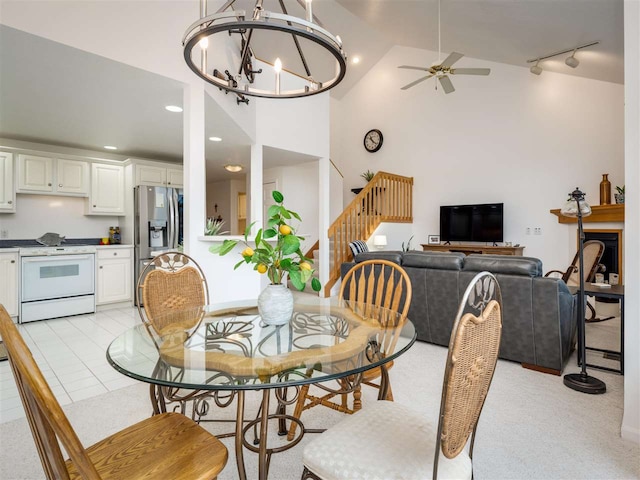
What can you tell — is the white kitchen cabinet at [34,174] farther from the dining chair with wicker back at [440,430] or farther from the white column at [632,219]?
the white column at [632,219]

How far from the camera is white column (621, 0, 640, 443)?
1.82m

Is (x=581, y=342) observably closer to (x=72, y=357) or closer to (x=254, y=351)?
(x=254, y=351)

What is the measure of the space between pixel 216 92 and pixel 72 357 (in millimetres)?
2856

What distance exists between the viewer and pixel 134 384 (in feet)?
8.61

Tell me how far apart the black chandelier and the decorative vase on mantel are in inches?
174

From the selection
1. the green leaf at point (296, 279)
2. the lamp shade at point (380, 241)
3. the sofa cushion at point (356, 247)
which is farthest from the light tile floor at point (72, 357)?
the lamp shade at point (380, 241)

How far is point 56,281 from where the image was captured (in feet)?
14.8

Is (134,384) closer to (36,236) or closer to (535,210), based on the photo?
(36,236)

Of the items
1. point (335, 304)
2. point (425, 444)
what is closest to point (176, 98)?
point (335, 304)

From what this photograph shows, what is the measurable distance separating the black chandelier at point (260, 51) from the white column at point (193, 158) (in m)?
0.28

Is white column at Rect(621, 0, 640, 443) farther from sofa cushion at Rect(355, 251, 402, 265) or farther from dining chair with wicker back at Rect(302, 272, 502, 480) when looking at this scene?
sofa cushion at Rect(355, 251, 402, 265)

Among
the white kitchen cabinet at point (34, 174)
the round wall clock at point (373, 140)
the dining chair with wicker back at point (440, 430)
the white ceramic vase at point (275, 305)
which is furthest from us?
the round wall clock at point (373, 140)

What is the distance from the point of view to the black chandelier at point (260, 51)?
139 centimetres

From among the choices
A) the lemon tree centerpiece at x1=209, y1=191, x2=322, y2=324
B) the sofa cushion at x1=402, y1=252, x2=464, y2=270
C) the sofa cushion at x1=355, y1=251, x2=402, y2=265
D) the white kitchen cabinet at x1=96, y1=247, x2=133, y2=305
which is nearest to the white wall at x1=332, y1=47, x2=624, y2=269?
the sofa cushion at x1=402, y1=252, x2=464, y2=270
